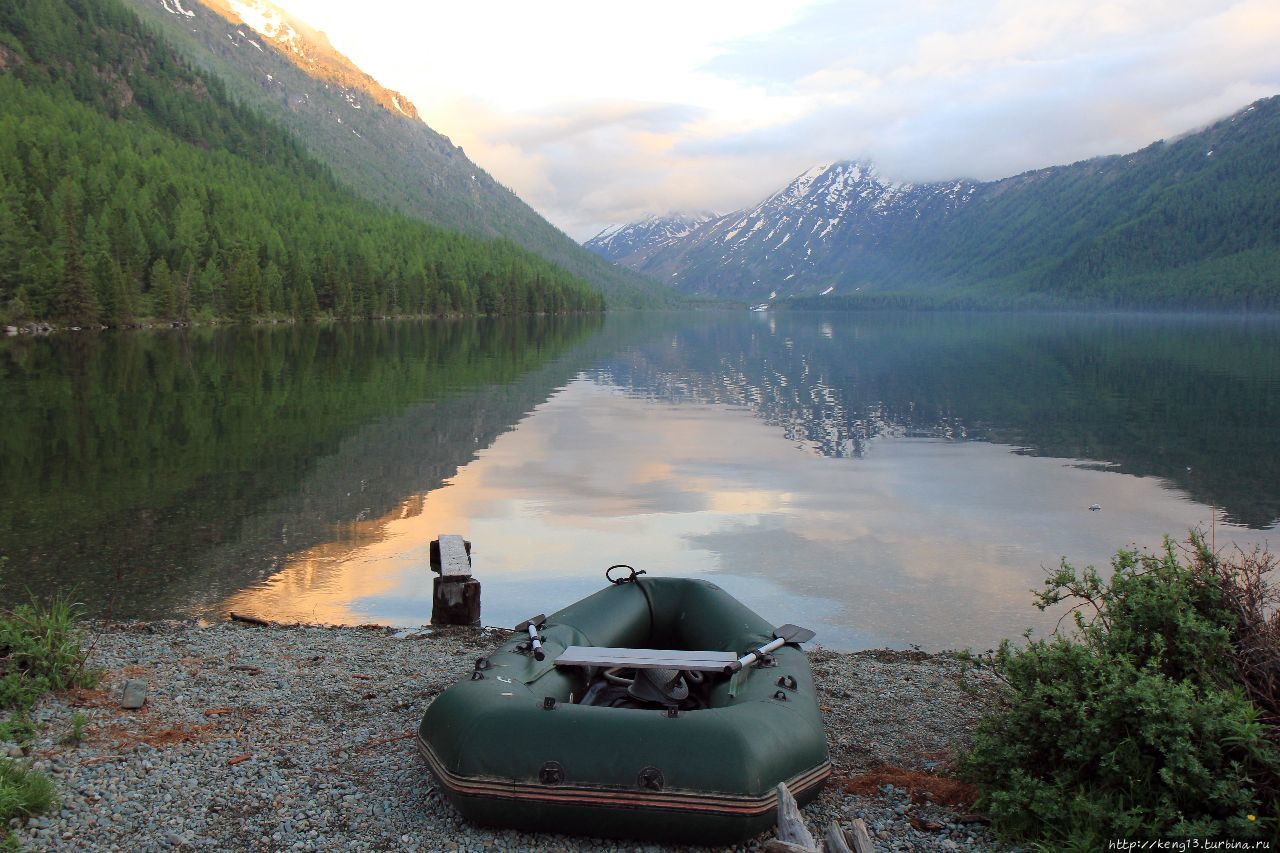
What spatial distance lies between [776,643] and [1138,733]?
9.38 feet

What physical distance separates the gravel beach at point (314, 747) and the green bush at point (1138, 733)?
553 millimetres

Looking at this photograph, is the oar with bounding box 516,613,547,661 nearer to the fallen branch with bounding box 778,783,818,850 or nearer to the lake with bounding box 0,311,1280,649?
the fallen branch with bounding box 778,783,818,850

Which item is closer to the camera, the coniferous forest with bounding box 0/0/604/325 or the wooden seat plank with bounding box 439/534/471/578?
the wooden seat plank with bounding box 439/534/471/578

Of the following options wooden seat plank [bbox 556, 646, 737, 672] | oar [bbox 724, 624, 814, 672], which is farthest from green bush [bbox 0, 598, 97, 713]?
oar [bbox 724, 624, 814, 672]

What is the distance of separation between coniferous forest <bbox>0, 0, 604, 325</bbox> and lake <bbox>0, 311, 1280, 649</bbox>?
133ft

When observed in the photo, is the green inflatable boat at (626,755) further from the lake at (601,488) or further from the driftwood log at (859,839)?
the lake at (601,488)

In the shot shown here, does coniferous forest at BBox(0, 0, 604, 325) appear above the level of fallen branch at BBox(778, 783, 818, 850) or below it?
above

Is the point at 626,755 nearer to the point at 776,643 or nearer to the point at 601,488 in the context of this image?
the point at 776,643

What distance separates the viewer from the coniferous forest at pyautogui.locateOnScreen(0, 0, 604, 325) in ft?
252

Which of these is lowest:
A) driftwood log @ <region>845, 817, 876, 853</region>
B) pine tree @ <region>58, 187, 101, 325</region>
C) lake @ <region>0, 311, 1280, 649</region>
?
lake @ <region>0, 311, 1280, 649</region>

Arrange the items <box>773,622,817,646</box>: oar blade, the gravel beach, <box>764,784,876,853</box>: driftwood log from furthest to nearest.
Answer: <box>773,622,817,646</box>: oar blade < the gravel beach < <box>764,784,876,853</box>: driftwood log

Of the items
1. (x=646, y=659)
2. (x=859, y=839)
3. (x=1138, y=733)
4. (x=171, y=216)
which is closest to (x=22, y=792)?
(x=646, y=659)

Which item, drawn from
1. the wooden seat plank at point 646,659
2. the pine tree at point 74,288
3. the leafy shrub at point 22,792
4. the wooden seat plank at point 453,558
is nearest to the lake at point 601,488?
the wooden seat plank at point 453,558

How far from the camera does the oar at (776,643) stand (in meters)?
7.30
